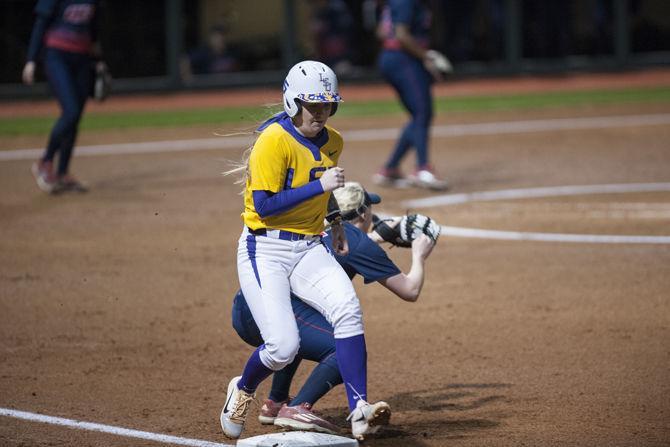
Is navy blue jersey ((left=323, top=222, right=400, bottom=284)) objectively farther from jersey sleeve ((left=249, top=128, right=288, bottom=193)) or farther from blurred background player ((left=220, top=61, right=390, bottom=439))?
jersey sleeve ((left=249, top=128, right=288, bottom=193))

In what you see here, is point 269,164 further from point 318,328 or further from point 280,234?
point 318,328

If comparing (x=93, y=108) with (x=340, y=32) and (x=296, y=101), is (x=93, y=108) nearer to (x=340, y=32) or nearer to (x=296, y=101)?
(x=340, y=32)

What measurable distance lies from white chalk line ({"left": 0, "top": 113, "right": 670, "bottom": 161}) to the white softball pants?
381 inches

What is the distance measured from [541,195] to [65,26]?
17.0ft

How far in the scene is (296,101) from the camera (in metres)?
5.04

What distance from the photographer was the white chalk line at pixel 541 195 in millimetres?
9430

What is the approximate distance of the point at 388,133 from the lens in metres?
16.1

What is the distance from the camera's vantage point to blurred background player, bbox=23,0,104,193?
11.0 meters

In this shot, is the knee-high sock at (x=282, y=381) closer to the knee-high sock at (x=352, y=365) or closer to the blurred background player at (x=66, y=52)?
the knee-high sock at (x=352, y=365)

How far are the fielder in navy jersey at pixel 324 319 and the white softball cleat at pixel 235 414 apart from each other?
0.77 ft

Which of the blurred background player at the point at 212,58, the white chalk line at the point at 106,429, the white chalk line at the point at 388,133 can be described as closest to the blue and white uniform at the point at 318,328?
the white chalk line at the point at 106,429

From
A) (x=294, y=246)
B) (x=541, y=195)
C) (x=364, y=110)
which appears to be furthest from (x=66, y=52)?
(x=364, y=110)

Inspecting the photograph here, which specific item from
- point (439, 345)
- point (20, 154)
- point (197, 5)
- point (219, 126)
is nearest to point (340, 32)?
point (197, 5)

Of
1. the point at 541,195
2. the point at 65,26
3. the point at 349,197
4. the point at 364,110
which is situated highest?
the point at 65,26
